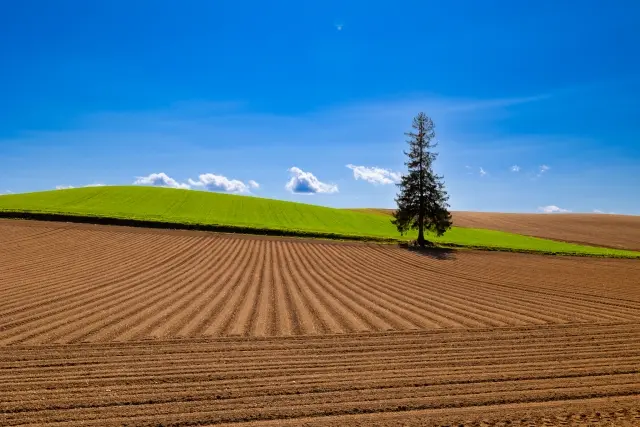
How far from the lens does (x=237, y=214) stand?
57312mm

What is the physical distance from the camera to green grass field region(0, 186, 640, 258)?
45.8 m

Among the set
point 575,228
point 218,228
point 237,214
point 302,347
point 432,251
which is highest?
point 237,214

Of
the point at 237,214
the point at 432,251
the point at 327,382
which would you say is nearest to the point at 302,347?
the point at 327,382

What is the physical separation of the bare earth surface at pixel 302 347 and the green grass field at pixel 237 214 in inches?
831

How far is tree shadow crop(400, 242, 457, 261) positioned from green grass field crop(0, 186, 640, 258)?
11.8 feet

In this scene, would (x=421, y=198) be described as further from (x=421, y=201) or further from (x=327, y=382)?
(x=327, y=382)

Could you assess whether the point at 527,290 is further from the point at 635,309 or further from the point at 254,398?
the point at 254,398

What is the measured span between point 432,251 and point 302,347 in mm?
30260

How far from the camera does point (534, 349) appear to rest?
37.9 ft

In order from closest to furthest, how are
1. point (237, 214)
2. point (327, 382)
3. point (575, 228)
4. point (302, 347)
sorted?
1. point (327, 382)
2. point (302, 347)
3. point (237, 214)
4. point (575, 228)

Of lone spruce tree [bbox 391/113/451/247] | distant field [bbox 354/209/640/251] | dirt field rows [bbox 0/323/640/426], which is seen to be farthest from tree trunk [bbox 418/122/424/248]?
dirt field rows [bbox 0/323/640/426]

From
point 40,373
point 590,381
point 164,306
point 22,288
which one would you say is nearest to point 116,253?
point 22,288

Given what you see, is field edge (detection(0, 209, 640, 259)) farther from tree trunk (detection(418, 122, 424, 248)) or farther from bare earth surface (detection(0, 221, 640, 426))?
bare earth surface (detection(0, 221, 640, 426))

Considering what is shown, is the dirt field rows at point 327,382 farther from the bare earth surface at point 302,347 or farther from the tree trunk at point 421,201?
the tree trunk at point 421,201
